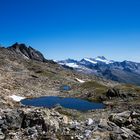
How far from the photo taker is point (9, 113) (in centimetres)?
4244

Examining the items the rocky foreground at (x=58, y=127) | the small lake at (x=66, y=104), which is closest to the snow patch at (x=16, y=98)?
the small lake at (x=66, y=104)

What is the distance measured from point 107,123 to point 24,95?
54843 millimetres

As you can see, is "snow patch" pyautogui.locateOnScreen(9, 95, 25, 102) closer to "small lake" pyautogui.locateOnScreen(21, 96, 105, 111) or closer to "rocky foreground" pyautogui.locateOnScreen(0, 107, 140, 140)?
"small lake" pyautogui.locateOnScreen(21, 96, 105, 111)

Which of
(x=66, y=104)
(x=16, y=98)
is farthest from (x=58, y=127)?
(x=16, y=98)

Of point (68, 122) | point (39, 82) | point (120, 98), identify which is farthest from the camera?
point (39, 82)

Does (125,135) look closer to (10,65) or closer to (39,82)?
(39,82)

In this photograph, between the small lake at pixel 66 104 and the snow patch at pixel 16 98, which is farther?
the snow patch at pixel 16 98

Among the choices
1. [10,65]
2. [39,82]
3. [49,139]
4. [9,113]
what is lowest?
[49,139]

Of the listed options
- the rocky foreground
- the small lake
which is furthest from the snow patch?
the rocky foreground

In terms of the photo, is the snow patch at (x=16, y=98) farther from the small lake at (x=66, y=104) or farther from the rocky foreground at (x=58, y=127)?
the rocky foreground at (x=58, y=127)

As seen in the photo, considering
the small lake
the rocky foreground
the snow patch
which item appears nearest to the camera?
the rocky foreground

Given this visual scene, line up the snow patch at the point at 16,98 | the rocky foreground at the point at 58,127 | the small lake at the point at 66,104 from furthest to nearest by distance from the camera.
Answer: the snow patch at the point at 16,98 → the small lake at the point at 66,104 → the rocky foreground at the point at 58,127

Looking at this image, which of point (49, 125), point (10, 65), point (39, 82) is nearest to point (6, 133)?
point (49, 125)

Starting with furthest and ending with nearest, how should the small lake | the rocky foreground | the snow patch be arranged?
1. the snow patch
2. the small lake
3. the rocky foreground
